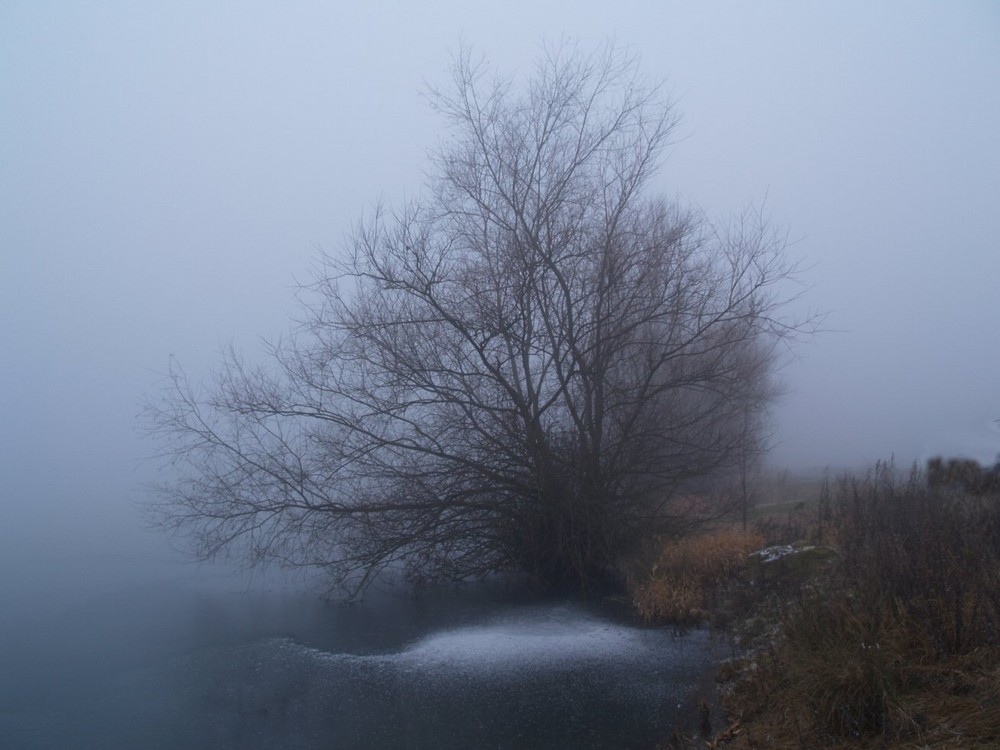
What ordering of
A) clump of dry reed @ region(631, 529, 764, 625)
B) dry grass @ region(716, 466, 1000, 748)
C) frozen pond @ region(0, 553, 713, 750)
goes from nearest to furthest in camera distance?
dry grass @ region(716, 466, 1000, 748), frozen pond @ region(0, 553, 713, 750), clump of dry reed @ region(631, 529, 764, 625)

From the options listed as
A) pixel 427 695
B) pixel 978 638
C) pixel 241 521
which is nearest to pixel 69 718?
pixel 427 695

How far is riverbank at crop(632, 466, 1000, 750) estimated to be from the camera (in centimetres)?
576

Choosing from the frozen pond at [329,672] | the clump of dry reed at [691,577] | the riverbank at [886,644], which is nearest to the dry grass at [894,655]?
the riverbank at [886,644]

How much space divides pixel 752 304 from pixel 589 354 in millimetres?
2728

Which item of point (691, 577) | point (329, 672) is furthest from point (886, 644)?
point (329, 672)

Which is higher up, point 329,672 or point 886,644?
point 886,644

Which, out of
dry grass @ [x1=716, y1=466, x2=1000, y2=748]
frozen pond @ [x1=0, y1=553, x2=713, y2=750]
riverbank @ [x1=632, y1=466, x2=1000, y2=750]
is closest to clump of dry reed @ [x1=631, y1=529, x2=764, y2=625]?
frozen pond @ [x1=0, y1=553, x2=713, y2=750]

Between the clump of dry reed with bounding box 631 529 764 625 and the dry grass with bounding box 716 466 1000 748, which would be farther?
the clump of dry reed with bounding box 631 529 764 625

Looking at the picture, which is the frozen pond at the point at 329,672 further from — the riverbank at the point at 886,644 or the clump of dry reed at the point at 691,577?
the riverbank at the point at 886,644

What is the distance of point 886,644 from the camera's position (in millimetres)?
6418

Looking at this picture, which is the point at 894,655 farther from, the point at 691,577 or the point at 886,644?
the point at 691,577

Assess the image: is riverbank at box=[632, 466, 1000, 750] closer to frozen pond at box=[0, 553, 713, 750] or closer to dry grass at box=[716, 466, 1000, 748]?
dry grass at box=[716, 466, 1000, 748]

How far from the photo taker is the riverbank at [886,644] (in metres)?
5.76

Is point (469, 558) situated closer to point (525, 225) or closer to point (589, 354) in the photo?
point (589, 354)
